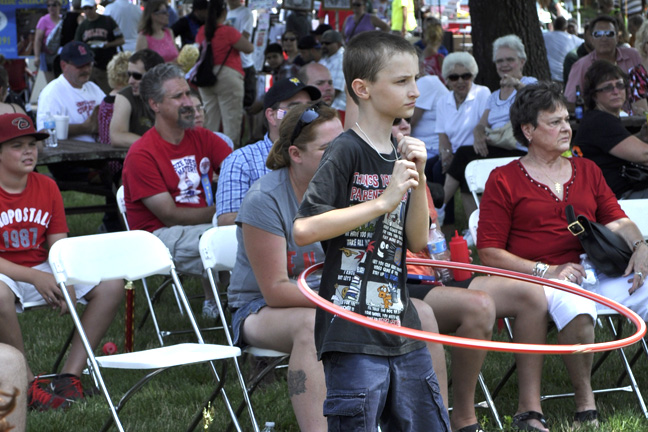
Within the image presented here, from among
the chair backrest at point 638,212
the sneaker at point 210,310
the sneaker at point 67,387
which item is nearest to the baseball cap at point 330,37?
the sneaker at point 210,310

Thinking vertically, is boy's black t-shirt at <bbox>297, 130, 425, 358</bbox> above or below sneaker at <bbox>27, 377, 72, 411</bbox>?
above

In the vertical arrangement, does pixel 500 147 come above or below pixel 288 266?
below

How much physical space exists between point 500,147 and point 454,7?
1339cm

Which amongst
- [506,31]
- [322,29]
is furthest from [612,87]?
[322,29]

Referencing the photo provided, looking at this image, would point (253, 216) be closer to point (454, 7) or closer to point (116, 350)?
point (116, 350)

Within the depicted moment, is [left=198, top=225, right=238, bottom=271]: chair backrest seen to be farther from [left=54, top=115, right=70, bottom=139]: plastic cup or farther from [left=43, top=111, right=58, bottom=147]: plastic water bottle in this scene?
[left=54, top=115, right=70, bottom=139]: plastic cup

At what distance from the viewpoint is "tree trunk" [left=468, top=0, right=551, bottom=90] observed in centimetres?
941

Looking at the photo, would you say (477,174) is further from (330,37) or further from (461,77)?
(330,37)

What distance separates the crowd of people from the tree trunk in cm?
99

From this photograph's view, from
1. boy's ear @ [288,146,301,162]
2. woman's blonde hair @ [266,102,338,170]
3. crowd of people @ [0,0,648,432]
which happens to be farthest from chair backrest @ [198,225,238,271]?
boy's ear @ [288,146,301,162]

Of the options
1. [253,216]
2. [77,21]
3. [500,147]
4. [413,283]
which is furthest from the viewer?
[77,21]

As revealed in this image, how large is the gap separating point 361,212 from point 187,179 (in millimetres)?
3483

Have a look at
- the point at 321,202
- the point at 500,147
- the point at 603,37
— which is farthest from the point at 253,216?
the point at 603,37

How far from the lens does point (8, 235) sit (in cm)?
467
